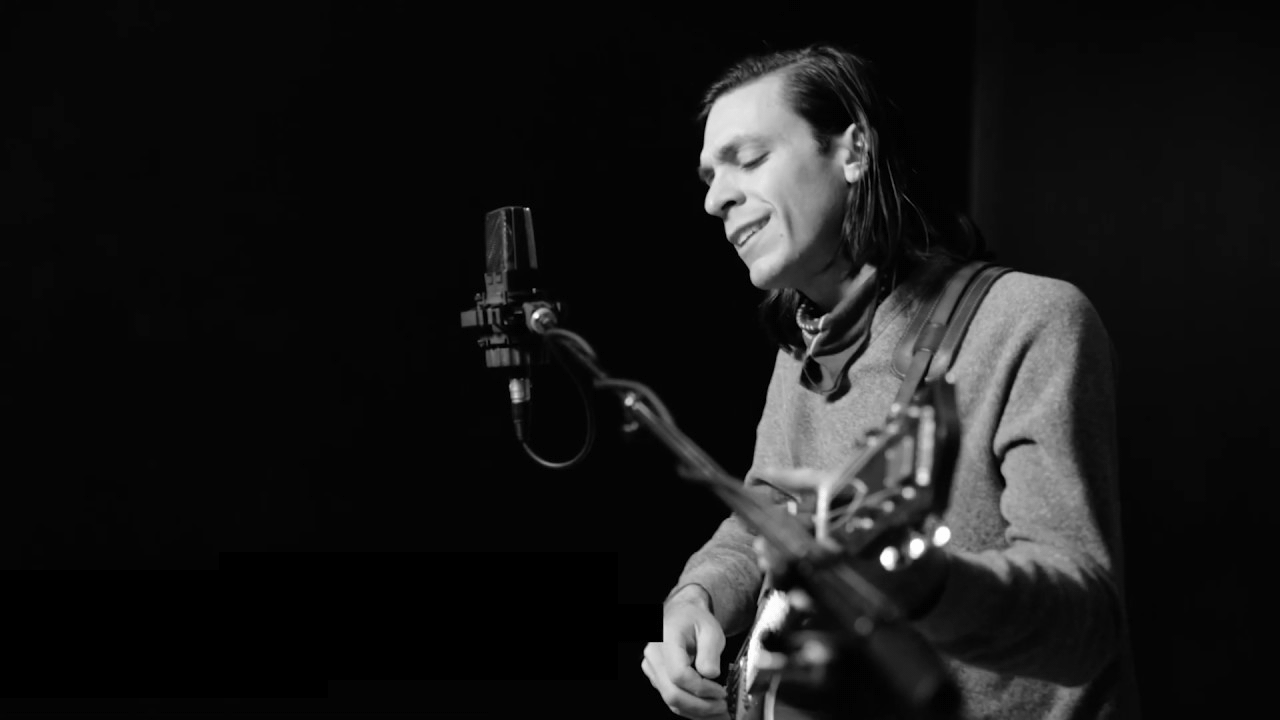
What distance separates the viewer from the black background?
1.93 m

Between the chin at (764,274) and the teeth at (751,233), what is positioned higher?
the teeth at (751,233)

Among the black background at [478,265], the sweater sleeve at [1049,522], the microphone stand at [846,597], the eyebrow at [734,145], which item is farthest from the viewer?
the black background at [478,265]

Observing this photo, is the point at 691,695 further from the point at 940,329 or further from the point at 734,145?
the point at 734,145

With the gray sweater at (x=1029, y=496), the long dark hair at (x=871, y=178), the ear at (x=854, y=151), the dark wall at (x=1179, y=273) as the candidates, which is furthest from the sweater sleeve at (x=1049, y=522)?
the dark wall at (x=1179, y=273)

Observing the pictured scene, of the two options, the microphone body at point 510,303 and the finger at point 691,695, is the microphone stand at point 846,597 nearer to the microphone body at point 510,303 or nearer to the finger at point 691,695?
the microphone body at point 510,303

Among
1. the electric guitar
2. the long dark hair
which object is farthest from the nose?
the electric guitar

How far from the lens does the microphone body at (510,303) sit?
4.15 ft

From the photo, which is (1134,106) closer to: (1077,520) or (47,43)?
(1077,520)

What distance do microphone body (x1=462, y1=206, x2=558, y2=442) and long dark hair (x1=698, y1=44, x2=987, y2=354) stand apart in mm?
480

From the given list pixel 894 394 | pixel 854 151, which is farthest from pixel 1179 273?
pixel 894 394

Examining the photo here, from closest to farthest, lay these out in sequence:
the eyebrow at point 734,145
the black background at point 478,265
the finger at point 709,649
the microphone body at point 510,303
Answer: the microphone body at point 510,303 → the finger at point 709,649 → the eyebrow at point 734,145 → the black background at point 478,265

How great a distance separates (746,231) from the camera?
1.49m

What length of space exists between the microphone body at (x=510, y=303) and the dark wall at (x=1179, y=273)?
163 centimetres

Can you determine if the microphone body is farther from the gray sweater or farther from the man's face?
the gray sweater
